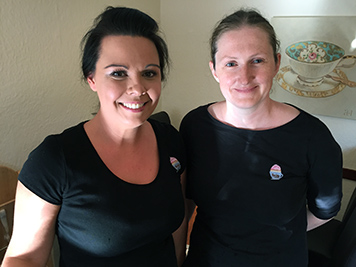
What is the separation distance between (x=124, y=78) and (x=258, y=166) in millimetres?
580

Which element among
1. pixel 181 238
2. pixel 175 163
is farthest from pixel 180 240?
pixel 175 163

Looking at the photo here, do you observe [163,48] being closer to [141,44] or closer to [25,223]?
[141,44]

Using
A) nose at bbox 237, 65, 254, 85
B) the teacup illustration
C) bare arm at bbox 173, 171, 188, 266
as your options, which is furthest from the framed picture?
bare arm at bbox 173, 171, 188, 266

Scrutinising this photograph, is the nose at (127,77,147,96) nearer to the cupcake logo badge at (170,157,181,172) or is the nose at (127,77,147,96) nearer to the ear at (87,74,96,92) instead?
the ear at (87,74,96,92)

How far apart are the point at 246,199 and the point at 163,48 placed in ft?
2.07

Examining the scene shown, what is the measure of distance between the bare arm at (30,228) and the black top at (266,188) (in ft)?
1.87

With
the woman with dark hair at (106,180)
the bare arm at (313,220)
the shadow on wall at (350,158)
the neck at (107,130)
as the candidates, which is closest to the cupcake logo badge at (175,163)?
the woman with dark hair at (106,180)

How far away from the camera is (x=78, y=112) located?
85.9 inches

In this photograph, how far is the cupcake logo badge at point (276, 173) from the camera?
1016 mm

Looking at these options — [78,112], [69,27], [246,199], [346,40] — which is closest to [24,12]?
[69,27]

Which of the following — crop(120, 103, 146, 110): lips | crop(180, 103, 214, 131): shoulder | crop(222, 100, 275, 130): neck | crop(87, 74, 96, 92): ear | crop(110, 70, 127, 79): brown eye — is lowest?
crop(180, 103, 214, 131): shoulder

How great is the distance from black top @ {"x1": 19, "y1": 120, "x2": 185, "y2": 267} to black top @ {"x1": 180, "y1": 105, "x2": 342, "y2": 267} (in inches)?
10.1

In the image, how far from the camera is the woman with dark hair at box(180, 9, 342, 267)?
1002mm

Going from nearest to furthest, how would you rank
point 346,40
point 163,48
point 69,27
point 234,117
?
point 163,48
point 234,117
point 69,27
point 346,40
